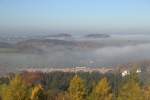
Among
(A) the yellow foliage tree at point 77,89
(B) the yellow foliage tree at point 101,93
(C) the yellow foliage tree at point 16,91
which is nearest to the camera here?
(C) the yellow foliage tree at point 16,91

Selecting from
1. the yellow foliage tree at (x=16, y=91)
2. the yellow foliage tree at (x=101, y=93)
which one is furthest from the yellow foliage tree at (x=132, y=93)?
the yellow foliage tree at (x=16, y=91)

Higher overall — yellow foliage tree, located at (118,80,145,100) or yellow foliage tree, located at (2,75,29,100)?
yellow foliage tree, located at (2,75,29,100)

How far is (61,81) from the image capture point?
150250 mm

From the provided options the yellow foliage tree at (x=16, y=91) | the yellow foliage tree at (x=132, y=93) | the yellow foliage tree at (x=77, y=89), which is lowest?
the yellow foliage tree at (x=132, y=93)

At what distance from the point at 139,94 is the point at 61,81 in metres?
86.0

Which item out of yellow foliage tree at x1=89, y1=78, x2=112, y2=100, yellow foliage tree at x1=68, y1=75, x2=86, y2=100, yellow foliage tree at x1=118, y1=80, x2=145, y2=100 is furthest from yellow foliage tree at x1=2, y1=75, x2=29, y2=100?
yellow foliage tree at x1=118, y1=80, x2=145, y2=100

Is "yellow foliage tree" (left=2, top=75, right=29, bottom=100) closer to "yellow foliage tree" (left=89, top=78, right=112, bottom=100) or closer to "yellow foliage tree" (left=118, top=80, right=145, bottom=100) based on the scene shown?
"yellow foliage tree" (left=89, top=78, right=112, bottom=100)

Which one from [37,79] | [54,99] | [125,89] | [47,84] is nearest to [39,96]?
[125,89]

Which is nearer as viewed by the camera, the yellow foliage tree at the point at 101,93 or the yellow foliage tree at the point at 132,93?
the yellow foliage tree at the point at 101,93

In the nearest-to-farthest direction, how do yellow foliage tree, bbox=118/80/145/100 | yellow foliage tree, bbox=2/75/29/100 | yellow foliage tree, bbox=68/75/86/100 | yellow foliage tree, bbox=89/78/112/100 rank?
1. yellow foliage tree, bbox=2/75/29/100
2. yellow foliage tree, bbox=68/75/86/100
3. yellow foliage tree, bbox=89/78/112/100
4. yellow foliage tree, bbox=118/80/145/100

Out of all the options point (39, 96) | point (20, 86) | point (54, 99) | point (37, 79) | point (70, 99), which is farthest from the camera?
point (37, 79)

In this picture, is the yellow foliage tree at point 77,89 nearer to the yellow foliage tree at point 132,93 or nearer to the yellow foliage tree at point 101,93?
the yellow foliage tree at point 101,93

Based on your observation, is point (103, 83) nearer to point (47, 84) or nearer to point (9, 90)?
point (9, 90)

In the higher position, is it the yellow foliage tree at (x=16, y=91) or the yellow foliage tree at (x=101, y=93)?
the yellow foliage tree at (x=16, y=91)
